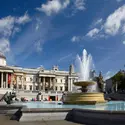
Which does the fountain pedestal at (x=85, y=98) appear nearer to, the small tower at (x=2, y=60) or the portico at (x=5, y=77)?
the portico at (x=5, y=77)

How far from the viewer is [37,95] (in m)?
89.4

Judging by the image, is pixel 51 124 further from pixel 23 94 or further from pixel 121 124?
pixel 23 94

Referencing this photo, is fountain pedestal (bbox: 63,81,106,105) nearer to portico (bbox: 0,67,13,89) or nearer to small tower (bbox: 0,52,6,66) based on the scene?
portico (bbox: 0,67,13,89)

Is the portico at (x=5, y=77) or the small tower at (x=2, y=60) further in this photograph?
the small tower at (x=2, y=60)

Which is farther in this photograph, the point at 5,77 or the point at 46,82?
the point at 46,82

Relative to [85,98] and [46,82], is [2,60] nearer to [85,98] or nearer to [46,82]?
[46,82]

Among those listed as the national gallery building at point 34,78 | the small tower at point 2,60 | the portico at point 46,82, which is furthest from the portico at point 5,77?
the portico at point 46,82

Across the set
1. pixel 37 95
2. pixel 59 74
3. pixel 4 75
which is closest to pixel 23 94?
pixel 37 95

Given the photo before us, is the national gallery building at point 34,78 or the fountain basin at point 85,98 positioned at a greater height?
the national gallery building at point 34,78

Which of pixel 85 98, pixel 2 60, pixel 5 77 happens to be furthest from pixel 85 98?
pixel 2 60

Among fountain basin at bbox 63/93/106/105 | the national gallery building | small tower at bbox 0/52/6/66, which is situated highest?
small tower at bbox 0/52/6/66

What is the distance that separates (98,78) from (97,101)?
274 ft

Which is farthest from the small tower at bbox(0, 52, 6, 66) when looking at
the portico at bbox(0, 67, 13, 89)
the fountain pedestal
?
the fountain pedestal

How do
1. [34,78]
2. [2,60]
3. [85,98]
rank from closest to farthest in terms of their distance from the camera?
[85,98]
[2,60]
[34,78]
